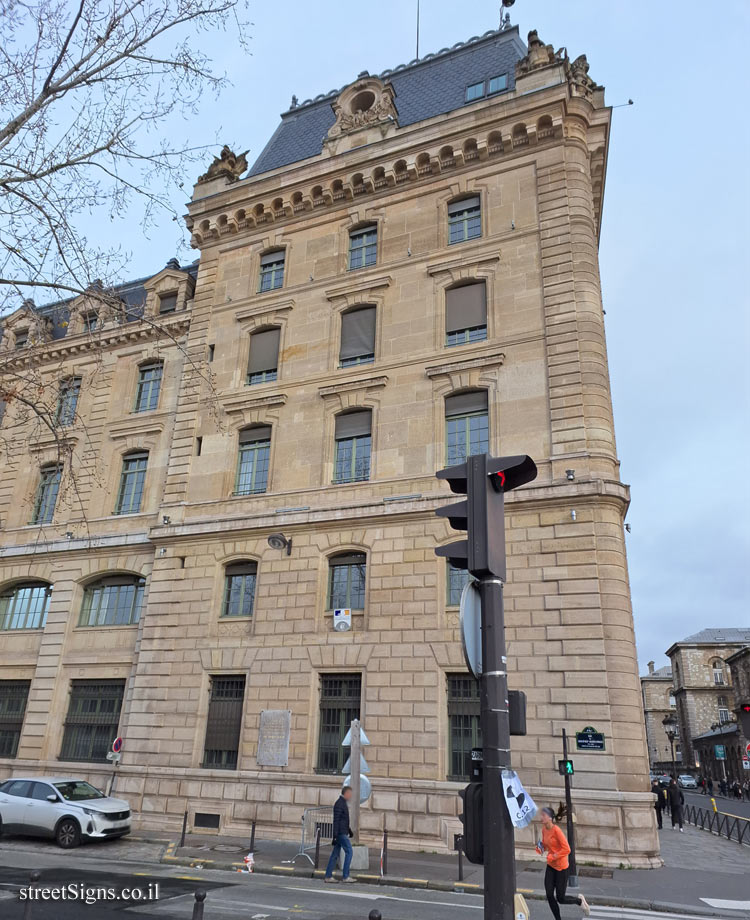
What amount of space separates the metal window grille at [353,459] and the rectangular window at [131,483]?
832cm

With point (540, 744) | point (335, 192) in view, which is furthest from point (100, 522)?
point (540, 744)

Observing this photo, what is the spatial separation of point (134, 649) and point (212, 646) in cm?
354

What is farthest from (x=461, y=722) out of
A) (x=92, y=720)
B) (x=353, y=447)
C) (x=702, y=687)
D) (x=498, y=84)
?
(x=702, y=687)

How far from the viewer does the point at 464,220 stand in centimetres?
2412

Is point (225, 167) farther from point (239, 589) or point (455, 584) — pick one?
point (455, 584)

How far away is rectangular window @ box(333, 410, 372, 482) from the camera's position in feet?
71.9

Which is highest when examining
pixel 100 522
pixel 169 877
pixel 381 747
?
pixel 100 522

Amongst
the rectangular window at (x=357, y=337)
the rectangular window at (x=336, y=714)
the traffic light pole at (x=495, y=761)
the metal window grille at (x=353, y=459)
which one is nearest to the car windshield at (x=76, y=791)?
the rectangular window at (x=336, y=714)

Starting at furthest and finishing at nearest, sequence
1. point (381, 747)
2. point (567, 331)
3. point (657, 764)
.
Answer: point (657, 764), point (567, 331), point (381, 747)

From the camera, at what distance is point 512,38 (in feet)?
94.3

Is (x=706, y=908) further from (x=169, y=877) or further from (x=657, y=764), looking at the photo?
(x=657, y=764)

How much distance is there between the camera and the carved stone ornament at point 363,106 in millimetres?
26656

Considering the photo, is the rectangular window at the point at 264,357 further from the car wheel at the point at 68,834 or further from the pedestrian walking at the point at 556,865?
the pedestrian walking at the point at 556,865

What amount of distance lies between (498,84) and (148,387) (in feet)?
58.3
